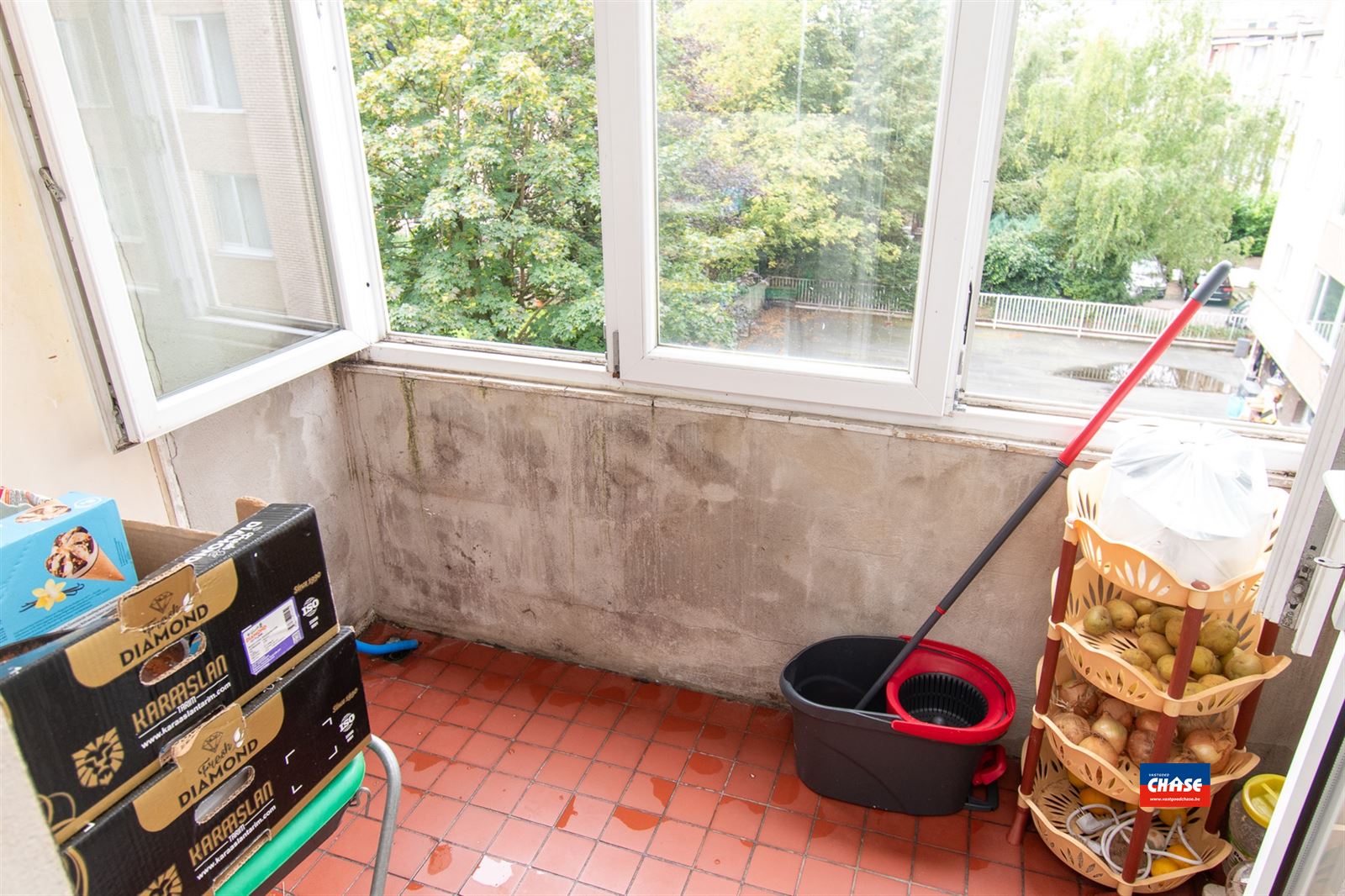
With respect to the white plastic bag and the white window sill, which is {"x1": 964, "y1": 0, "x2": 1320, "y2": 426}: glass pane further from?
the white plastic bag

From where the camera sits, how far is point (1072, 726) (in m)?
1.90

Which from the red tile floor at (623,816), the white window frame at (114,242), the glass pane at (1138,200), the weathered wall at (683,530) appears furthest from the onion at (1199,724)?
the white window frame at (114,242)

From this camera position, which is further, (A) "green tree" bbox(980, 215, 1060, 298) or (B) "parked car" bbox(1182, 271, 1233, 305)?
(A) "green tree" bbox(980, 215, 1060, 298)

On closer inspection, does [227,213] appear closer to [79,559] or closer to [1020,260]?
[79,559]

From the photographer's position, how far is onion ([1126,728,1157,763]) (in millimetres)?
1806

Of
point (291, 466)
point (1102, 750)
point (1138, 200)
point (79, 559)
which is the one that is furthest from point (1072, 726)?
point (291, 466)

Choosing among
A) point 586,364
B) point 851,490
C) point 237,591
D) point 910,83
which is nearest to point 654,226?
point 586,364

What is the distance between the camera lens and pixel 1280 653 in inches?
77.5

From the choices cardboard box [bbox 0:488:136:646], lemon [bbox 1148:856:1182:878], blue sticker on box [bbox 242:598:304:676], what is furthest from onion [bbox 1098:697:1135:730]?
cardboard box [bbox 0:488:136:646]

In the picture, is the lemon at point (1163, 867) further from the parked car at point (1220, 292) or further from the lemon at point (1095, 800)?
the parked car at point (1220, 292)

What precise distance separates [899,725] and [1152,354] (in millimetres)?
1028

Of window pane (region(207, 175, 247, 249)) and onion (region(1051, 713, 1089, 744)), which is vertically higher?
window pane (region(207, 175, 247, 249))

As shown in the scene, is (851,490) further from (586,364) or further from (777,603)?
(586,364)

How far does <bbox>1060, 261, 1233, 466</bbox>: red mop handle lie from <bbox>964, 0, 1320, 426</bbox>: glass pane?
0.45 feet
